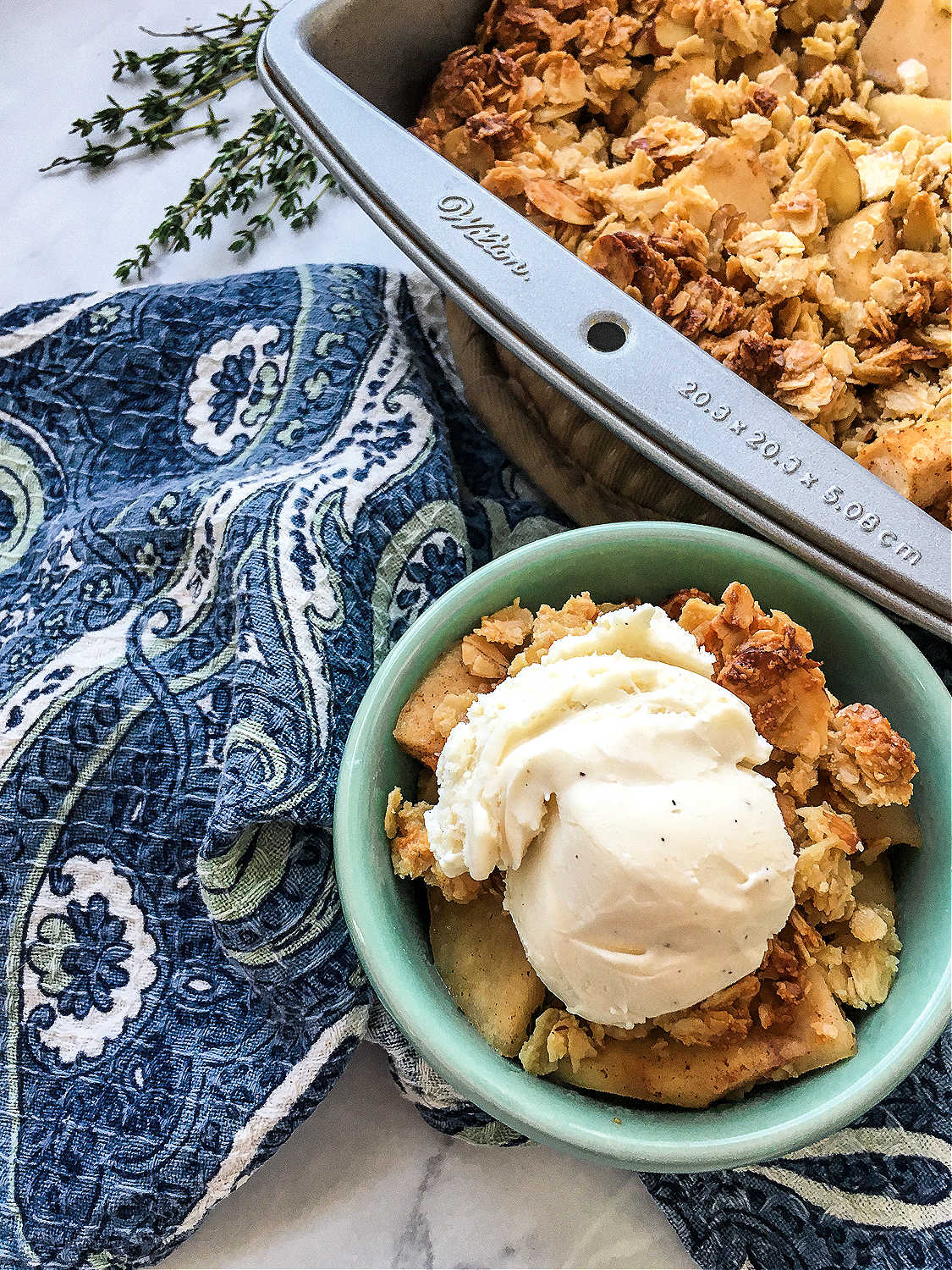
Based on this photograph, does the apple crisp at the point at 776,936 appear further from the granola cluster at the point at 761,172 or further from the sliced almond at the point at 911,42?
the sliced almond at the point at 911,42

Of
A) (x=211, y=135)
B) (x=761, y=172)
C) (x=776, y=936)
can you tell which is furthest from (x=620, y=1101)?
(x=211, y=135)

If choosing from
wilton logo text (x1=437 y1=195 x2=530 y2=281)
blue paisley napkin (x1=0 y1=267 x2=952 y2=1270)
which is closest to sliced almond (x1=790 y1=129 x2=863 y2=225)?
wilton logo text (x1=437 y1=195 x2=530 y2=281)

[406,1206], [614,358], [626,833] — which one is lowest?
[406,1206]

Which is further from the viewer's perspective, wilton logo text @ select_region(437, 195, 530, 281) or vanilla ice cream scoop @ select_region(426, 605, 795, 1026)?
wilton logo text @ select_region(437, 195, 530, 281)

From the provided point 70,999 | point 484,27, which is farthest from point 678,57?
point 70,999

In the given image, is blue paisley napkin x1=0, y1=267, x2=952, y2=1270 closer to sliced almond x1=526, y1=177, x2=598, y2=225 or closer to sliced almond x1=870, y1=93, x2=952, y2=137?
sliced almond x1=526, y1=177, x2=598, y2=225

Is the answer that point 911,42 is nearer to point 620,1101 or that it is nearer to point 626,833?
point 626,833
